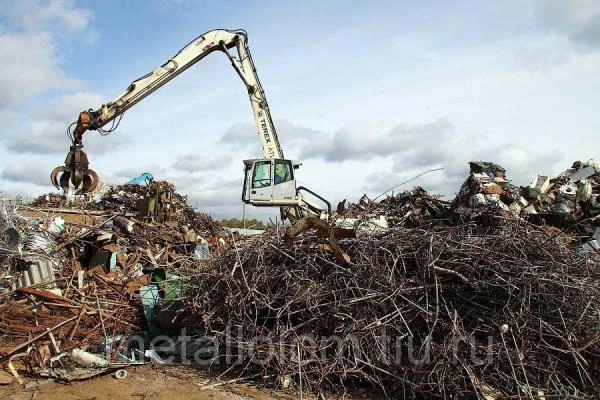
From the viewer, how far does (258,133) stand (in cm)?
1173

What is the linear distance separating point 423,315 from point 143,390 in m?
2.60

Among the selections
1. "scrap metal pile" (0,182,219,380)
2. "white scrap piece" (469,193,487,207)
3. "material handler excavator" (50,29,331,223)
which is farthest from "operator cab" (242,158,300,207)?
"white scrap piece" (469,193,487,207)

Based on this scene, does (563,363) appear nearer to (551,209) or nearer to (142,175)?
(551,209)

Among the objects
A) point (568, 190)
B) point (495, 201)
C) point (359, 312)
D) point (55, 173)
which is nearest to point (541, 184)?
point (568, 190)

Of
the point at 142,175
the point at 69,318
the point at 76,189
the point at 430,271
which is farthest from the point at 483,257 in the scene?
the point at 142,175

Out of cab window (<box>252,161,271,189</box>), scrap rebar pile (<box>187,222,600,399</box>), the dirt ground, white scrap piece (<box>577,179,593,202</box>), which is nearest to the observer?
scrap rebar pile (<box>187,222,600,399</box>)

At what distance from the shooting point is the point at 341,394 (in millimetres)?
4352

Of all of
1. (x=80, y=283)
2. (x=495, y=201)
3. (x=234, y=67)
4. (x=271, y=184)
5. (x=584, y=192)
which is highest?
(x=234, y=67)

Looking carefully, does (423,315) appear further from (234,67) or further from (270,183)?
(234,67)

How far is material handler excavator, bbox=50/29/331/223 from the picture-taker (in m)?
10.3

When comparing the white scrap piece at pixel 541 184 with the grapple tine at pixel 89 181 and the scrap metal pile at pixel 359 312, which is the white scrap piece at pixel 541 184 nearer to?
the scrap metal pile at pixel 359 312

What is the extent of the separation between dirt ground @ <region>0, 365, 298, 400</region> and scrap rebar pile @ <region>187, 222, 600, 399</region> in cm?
27

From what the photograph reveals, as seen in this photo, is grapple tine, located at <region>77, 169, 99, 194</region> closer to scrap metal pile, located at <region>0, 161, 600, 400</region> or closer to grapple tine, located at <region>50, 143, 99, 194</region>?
grapple tine, located at <region>50, 143, 99, 194</region>

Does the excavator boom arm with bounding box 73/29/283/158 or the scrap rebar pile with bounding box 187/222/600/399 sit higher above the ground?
the excavator boom arm with bounding box 73/29/283/158
